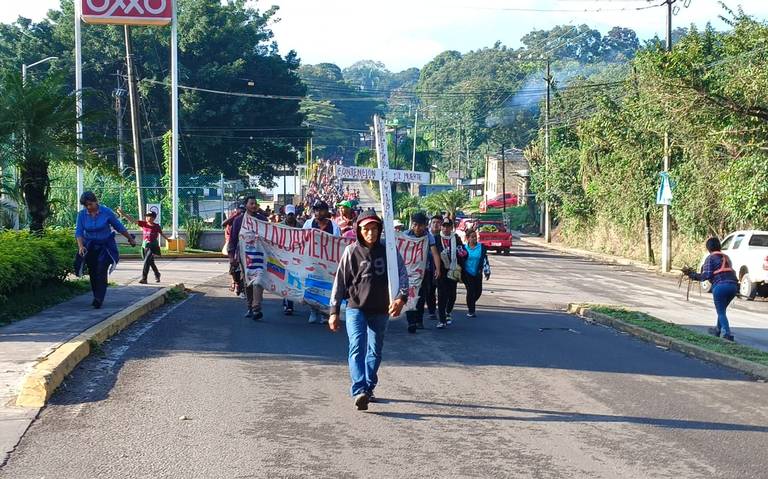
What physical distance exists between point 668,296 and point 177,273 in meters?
12.6

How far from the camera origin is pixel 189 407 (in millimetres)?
8344

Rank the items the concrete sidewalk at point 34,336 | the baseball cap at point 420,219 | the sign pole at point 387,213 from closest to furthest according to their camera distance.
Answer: the concrete sidewalk at point 34,336
the sign pole at point 387,213
the baseball cap at point 420,219

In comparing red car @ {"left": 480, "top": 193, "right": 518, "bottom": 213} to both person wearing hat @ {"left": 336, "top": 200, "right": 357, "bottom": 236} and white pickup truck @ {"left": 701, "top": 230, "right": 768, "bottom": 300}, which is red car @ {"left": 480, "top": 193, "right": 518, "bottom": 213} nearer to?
white pickup truck @ {"left": 701, "top": 230, "right": 768, "bottom": 300}

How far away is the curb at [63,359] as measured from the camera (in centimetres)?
833

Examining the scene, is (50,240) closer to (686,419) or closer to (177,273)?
(177,273)

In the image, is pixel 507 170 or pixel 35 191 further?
pixel 507 170

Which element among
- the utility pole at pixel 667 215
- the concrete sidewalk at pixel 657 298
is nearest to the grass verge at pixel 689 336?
the concrete sidewalk at pixel 657 298

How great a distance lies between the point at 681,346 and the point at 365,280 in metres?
6.28

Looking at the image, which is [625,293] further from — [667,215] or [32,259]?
[32,259]

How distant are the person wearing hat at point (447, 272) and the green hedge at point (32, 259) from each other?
19.4 feet

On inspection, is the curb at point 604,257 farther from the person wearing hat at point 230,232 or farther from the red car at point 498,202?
the red car at point 498,202

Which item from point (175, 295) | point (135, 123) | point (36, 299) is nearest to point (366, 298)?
point (36, 299)

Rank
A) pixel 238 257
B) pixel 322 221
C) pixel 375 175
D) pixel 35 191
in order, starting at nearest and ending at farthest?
pixel 375 175 → pixel 322 221 → pixel 238 257 → pixel 35 191

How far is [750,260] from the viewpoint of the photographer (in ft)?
84.0
